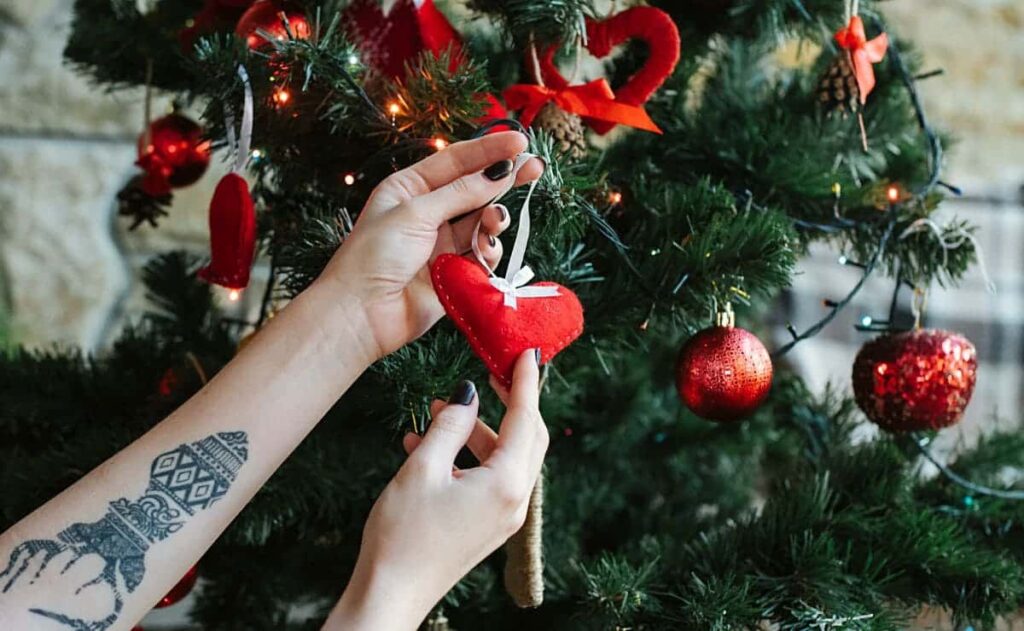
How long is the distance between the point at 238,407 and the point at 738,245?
0.34 m

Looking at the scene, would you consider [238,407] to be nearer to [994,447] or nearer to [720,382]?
[720,382]

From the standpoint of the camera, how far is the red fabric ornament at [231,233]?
71 centimetres

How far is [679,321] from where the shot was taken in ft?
2.35

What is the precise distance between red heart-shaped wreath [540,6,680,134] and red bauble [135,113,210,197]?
0.44m

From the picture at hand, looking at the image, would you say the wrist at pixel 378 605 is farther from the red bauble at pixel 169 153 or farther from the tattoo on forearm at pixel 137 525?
the red bauble at pixel 169 153

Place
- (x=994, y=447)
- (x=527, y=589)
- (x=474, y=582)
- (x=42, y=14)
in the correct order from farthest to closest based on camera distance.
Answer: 1. (x=42, y=14)
2. (x=994, y=447)
3. (x=474, y=582)
4. (x=527, y=589)

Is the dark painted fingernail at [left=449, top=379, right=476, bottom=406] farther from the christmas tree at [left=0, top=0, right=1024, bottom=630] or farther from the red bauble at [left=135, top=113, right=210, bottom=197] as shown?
the red bauble at [left=135, top=113, right=210, bottom=197]

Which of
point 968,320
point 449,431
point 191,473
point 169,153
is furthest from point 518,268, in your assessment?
point 968,320

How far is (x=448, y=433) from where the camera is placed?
0.52 meters

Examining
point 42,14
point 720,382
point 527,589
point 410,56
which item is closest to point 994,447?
point 720,382

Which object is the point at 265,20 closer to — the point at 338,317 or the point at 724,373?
the point at 338,317

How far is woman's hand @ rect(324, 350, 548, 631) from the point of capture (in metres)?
0.48

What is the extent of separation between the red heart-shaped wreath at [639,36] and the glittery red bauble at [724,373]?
0.19 metres

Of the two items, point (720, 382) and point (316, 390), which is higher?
point (316, 390)
